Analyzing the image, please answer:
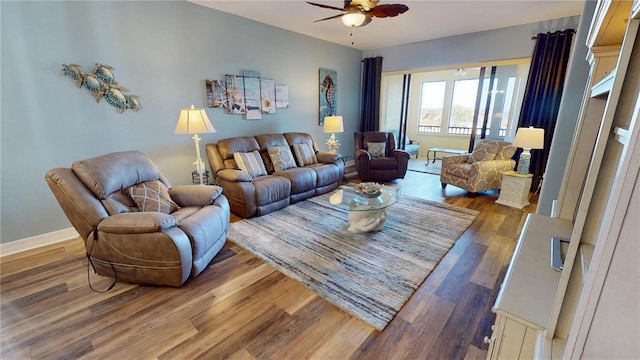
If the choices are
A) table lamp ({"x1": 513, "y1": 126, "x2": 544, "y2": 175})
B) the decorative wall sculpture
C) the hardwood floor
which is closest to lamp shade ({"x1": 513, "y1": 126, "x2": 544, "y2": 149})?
table lamp ({"x1": 513, "y1": 126, "x2": 544, "y2": 175})

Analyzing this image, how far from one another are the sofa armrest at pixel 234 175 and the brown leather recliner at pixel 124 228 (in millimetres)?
1023

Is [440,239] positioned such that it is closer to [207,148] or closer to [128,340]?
[128,340]

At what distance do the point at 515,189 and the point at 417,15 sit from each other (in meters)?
2.85

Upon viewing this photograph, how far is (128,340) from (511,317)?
6.69 feet

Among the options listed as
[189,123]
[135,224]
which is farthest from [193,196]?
[189,123]

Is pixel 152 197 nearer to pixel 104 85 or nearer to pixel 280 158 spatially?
pixel 104 85

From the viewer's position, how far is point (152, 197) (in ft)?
7.80

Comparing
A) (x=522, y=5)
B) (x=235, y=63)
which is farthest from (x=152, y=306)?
(x=522, y=5)

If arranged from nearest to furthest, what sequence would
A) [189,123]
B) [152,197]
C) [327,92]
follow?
[152,197] < [189,123] < [327,92]

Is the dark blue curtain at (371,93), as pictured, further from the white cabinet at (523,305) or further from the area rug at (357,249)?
the white cabinet at (523,305)

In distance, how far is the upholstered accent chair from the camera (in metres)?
4.03

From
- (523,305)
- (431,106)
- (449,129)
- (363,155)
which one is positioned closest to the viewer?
(523,305)

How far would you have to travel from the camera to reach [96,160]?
2.19 metres

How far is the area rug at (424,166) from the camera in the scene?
6.00m
